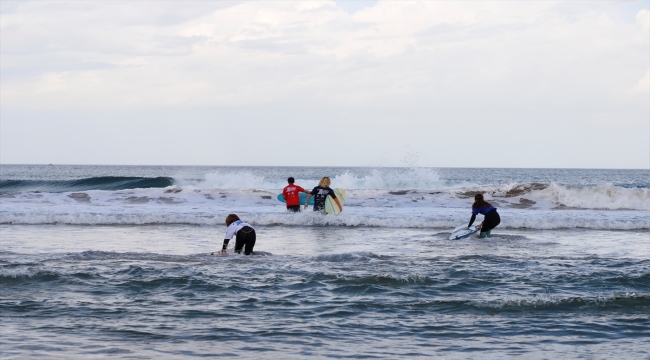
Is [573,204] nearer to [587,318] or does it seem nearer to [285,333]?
[587,318]

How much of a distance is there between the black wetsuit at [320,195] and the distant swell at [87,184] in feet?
98.8

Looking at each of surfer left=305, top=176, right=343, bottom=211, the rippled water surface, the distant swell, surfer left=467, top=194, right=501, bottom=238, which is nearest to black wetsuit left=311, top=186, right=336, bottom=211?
surfer left=305, top=176, right=343, bottom=211

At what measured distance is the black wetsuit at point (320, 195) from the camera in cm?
1939

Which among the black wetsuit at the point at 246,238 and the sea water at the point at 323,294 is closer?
the sea water at the point at 323,294

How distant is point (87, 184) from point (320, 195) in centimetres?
3451

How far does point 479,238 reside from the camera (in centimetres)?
1598

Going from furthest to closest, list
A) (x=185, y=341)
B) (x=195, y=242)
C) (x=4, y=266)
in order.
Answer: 1. (x=195, y=242)
2. (x=4, y=266)
3. (x=185, y=341)

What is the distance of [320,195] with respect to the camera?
19.6 m

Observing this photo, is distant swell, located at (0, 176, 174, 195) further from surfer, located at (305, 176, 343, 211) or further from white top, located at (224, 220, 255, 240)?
white top, located at (224, 220, 255, 240)

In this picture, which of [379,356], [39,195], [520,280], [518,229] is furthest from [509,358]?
[39,195]

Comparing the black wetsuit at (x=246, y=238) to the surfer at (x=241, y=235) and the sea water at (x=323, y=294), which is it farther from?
the sea water at (x=323, y=294)

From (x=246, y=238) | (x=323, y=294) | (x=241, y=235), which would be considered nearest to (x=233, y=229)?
(x=241, y=235)

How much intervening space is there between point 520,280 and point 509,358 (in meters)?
3.84

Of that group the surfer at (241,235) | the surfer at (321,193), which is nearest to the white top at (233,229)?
the surfer at (241,235)
